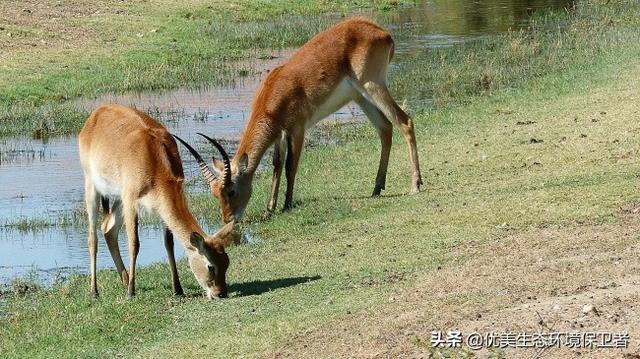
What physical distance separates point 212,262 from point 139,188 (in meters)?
0.81

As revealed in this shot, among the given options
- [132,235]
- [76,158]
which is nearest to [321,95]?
[132,235]

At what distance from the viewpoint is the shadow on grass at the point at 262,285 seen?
8500 mm

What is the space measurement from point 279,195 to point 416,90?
670 centimetres

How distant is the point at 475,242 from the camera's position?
885 cm

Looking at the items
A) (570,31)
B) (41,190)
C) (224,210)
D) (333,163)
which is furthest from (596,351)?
(570,31)

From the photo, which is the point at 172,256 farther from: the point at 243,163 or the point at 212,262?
the point at 243,163

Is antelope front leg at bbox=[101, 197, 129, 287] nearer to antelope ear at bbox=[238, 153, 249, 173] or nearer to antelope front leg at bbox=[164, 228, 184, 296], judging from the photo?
antelope front leg at bbox=[164, 228, 184, 296]

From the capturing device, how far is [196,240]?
831 centimetres

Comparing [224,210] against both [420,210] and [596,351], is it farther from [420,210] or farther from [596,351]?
[596,351]

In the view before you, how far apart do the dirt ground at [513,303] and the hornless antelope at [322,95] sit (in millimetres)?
3982

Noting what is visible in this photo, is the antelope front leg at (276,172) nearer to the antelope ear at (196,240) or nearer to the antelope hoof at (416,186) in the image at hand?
the antelope hoof at (416,186)

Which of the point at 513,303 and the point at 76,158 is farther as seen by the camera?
the point at 76,158

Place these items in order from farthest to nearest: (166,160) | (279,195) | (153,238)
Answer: (279,195) < (153,238) < (166,160)

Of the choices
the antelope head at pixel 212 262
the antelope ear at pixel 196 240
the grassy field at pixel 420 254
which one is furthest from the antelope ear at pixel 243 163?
the antelope ear at pixel 196 240
